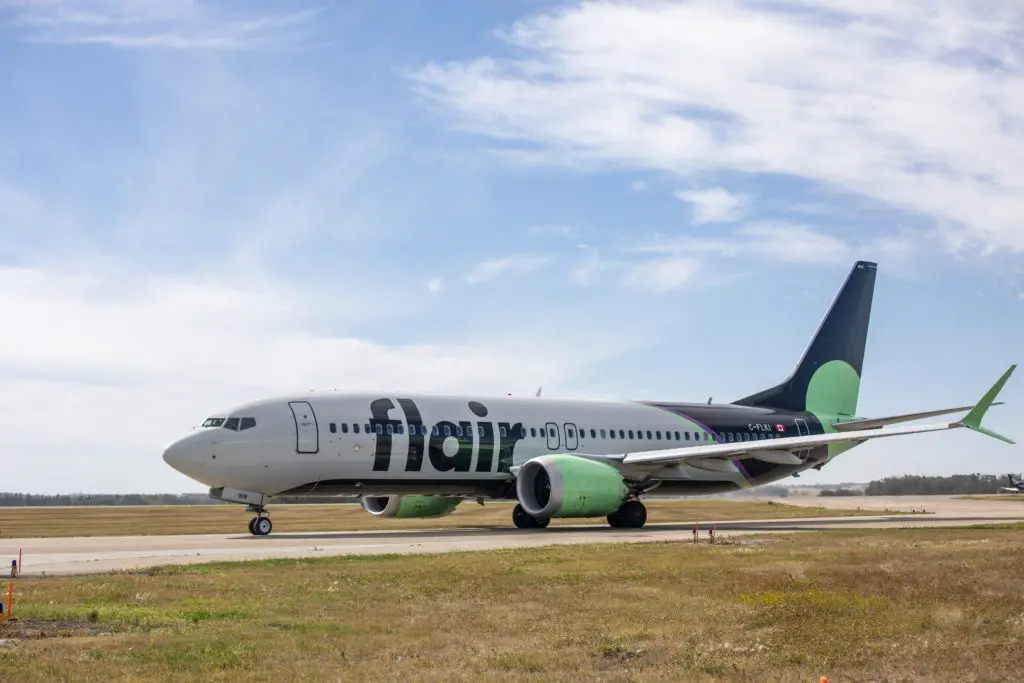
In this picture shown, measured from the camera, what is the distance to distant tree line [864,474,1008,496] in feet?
254

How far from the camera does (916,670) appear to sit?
1005 centimetres

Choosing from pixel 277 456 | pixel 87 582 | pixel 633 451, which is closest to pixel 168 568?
pixel 87 582

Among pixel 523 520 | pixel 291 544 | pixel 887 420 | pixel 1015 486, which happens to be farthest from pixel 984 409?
pixel 1015 486

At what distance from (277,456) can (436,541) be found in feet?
20.1

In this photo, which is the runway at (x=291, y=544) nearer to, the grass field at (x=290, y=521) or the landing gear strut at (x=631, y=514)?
the landing gear strut at (x=631, y=514)

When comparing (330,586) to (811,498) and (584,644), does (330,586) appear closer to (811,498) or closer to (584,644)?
(584,644)

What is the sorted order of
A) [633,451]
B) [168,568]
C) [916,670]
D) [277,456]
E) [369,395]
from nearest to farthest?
[916,670], [168,568], [277,456], [369,395], [633,451]

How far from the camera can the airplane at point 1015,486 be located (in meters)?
75.2

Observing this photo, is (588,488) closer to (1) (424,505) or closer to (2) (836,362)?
(1) (424,505)

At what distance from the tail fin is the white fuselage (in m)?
7.70

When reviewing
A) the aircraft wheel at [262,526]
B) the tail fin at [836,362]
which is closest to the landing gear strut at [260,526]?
the aircraft wheel at [262,526]

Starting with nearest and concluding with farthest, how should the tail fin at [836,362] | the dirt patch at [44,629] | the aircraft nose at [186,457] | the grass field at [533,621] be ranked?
the grass field at [533,621], the dirt patch at [44,629], the aircraft nose at [186,457], the tail fin at [836,362]

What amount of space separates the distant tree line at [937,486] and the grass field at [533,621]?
6058 cm

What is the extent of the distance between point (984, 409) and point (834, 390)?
11582 mm
